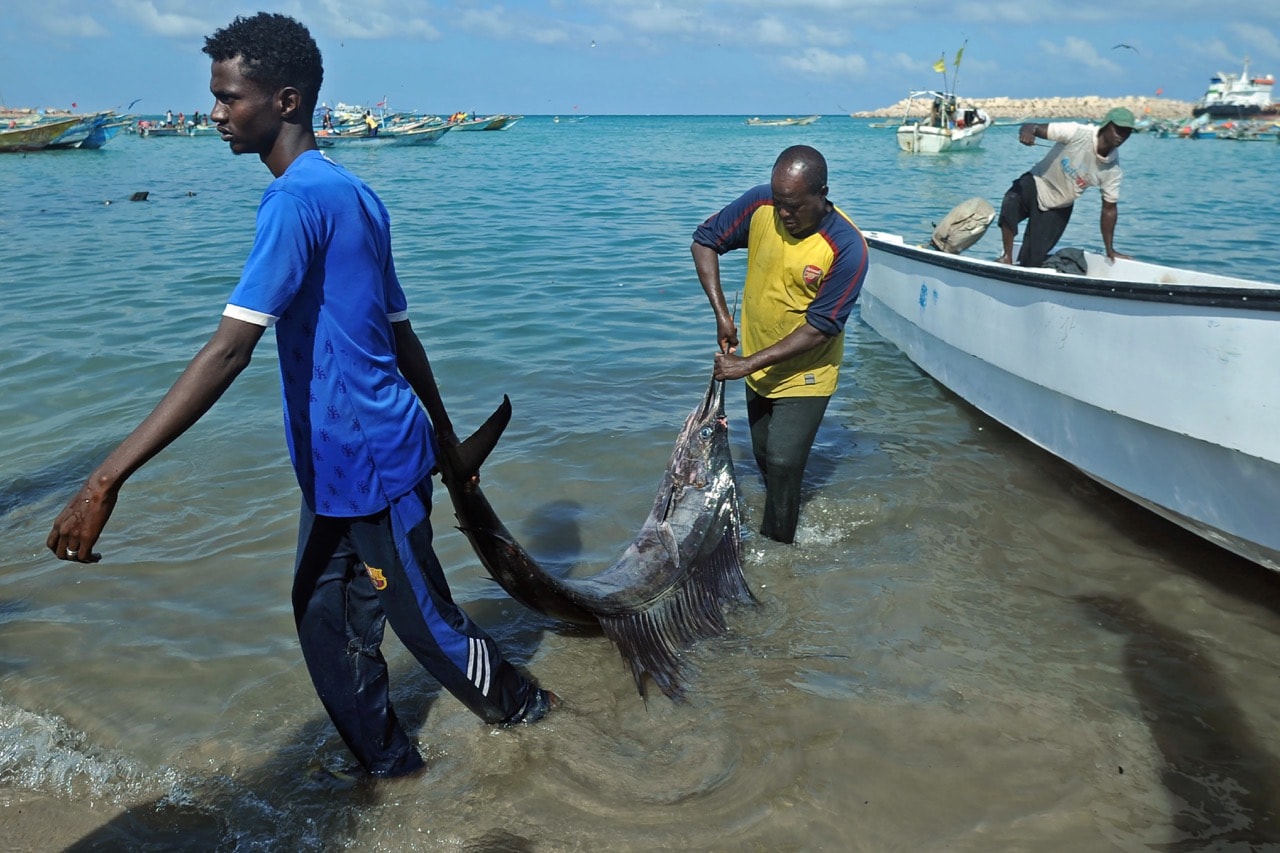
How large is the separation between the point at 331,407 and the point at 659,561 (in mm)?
1776

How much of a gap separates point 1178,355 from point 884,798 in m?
2.67

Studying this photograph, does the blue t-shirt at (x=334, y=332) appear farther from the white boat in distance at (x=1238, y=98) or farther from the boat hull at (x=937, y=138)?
the white boat in distance at (x=1238, y=98)

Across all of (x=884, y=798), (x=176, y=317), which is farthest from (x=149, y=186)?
(x=884, y=798)

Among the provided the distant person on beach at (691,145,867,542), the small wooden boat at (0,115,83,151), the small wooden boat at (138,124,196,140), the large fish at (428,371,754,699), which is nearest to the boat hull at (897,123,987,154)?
the distant person on beach at (691,145,867,542)

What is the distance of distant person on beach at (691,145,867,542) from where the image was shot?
3.97 metres

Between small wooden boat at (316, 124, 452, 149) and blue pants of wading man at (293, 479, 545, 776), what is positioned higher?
small wooden boat at (316, 124, 452, 149)

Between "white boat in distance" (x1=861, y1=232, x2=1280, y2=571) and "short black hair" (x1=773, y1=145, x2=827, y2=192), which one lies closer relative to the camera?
"short black hair" (x1=773, y1=145, x2=827, y2=192)

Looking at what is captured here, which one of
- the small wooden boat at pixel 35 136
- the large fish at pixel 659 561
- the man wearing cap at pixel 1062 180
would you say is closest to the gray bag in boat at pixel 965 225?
the man wearing cap at pixel 1062 180

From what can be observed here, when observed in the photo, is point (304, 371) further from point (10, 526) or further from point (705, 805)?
point (10, 526)

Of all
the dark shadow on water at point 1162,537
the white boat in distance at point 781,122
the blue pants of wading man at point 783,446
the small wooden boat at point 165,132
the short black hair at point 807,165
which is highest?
the white boat in distance at point 781,122

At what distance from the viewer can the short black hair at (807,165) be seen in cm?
381

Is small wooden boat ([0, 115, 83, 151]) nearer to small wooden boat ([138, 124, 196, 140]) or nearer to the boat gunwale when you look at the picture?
small wooden boat ([138, 124, 196, 140])

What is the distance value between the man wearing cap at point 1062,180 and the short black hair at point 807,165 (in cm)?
389

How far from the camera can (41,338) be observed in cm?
855
